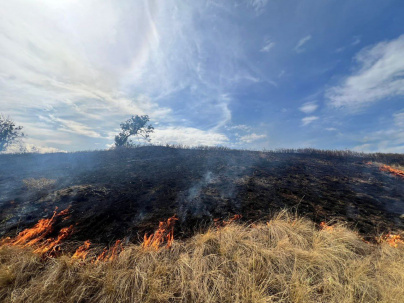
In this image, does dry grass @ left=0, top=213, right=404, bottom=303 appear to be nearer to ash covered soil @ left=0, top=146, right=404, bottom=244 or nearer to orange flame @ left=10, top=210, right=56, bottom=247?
orange flame @ left=10, top=210, right=56, bottom=247

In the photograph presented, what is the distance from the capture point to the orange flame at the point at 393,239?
450 centimetres

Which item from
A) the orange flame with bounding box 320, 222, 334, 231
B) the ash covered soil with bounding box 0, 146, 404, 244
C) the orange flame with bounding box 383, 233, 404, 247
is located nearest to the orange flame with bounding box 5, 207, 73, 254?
the ash covered soil with bounding box 0, 146, 404, 244

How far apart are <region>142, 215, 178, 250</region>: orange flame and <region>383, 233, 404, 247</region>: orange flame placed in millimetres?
5953

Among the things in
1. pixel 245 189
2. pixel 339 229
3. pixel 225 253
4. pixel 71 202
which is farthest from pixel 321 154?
pixel 71 202

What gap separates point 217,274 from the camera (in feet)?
10.5

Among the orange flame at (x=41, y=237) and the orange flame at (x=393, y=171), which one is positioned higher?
the orange flame at (x=393, y=171)

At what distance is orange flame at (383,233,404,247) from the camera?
14.8ft

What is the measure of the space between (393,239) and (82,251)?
27.2 ft

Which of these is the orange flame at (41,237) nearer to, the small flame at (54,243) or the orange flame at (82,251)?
the small flame at (54,243)

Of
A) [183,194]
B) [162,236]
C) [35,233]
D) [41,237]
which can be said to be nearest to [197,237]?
[162,236]

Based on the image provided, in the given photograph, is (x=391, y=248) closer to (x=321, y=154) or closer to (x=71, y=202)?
(x=71, y=202)

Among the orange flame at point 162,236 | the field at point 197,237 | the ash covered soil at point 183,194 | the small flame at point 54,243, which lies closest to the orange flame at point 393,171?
the ash covered soil at point 183,194

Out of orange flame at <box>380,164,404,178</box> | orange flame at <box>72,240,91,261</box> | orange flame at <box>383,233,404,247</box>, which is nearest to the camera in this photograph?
orange flame at <box>72,240,91,261</box>

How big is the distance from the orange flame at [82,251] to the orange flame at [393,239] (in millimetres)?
7695
